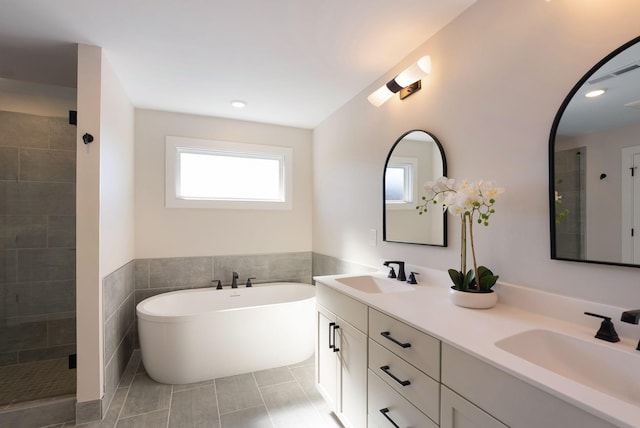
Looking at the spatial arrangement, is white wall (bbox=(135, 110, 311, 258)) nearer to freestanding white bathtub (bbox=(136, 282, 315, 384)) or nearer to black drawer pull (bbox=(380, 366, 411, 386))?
freestanding white bathtub (bbox=(136, 282, 315, 384))

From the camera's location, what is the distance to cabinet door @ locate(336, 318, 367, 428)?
1.60 metres

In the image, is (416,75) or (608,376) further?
(416,75)

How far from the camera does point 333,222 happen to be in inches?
126

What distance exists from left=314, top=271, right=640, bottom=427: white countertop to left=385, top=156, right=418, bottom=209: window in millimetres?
697

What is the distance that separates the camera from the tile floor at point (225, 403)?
1.97 m

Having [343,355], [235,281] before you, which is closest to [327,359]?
[343,355]

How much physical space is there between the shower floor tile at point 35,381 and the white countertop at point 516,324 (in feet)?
Result: 7.81

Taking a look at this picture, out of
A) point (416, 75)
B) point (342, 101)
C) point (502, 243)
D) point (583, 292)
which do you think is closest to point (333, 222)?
point (342, 101)

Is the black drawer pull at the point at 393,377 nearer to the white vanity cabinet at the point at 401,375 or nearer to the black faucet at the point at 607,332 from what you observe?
the white vanity cabinet at the point at 401,375

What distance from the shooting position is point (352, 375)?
1713mm

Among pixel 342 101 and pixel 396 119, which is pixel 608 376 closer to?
pixel 396 119

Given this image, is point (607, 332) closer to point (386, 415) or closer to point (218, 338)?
point (386, 415)

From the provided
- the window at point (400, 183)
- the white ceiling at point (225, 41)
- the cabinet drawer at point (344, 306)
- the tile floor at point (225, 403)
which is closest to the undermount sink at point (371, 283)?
the cabinet drawer at point (344, 306)

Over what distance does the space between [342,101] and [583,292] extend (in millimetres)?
2350
